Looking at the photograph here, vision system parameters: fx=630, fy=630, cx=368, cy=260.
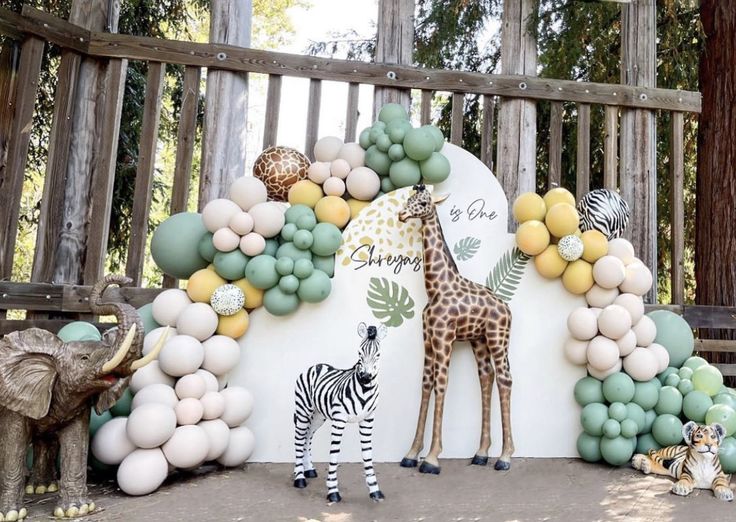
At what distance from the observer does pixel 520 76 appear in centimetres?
471

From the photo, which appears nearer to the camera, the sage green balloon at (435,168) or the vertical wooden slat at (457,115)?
the sage green balloon at (435,168)

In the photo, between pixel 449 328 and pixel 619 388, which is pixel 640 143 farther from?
pixel 449 328

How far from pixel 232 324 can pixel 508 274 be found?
1.64 m

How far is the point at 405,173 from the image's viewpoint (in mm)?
3771

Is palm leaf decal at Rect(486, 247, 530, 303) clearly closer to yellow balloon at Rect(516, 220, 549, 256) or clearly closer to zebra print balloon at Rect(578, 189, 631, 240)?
yellow balloon at Rect(516, 220, 549, 256)

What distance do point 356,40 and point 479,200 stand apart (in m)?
3.98

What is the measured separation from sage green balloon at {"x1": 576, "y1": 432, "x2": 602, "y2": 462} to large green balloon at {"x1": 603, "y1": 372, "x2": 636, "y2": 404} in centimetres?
25

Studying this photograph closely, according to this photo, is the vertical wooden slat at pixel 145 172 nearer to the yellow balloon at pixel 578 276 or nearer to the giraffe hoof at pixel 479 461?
the giraffe hoof at pixel 479 461

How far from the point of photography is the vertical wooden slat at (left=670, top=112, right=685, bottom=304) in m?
4.78

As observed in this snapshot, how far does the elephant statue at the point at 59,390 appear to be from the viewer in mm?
2527

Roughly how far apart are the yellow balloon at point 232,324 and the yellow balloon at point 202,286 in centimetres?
14

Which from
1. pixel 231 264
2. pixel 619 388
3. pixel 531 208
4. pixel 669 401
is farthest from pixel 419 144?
pixel 669 401

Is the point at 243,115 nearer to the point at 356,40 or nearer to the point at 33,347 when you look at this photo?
the point at 33,347

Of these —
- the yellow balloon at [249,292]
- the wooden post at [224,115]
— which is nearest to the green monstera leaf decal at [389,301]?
the yellow balloon at [249,292]
